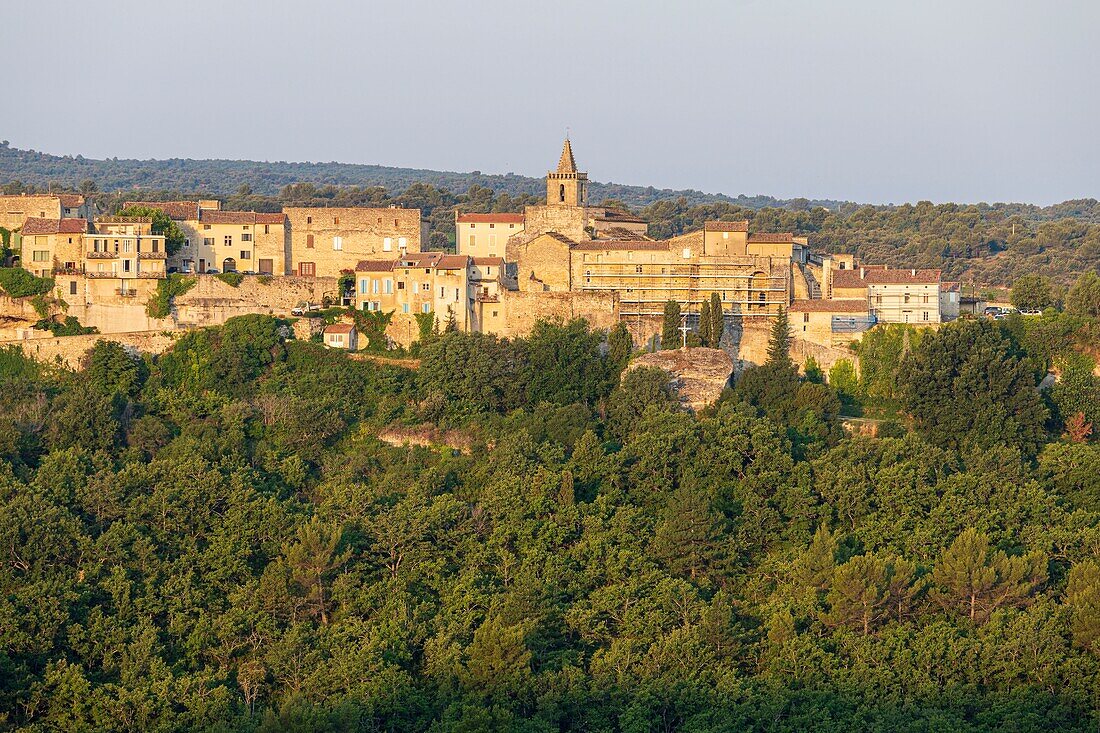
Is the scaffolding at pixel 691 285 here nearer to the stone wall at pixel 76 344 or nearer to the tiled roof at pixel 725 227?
the tiled roof at pixel 725 227

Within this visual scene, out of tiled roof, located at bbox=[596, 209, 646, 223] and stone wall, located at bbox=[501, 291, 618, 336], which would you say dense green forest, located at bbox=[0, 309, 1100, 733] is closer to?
stone wall, located at bbox=[501, 291, 618, 336]

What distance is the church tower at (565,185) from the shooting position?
48.5 meters

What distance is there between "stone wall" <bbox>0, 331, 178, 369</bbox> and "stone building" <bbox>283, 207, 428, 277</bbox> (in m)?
5.45

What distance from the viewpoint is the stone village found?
43406 mm

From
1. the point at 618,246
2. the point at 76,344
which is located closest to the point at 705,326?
the point at 618,246

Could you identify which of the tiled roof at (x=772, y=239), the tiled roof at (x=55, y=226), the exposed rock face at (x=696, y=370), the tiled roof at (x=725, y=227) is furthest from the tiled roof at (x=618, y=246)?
the tiled roof at (x=55, y=226)

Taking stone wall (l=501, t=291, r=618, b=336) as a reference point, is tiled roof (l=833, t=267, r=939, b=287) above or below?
above

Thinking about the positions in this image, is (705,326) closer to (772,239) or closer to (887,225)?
(772,239)

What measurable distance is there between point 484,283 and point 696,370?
6.03m

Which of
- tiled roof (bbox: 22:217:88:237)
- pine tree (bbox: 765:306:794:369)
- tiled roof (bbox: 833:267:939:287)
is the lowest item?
pine tree (bbox: 765:306:794:369)

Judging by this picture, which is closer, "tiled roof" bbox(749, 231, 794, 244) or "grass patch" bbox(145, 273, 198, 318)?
"grass patch" bbox(145, 273, 198, 318)

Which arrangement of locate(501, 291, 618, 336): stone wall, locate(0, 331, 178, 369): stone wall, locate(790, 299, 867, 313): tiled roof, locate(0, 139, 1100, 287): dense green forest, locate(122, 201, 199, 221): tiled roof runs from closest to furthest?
locate(0, 331, 178, 369): stone wall < locate(790, 299, 867, 313): tiled roof < locate(501, 291, 618, 336): stone wall < locate(122, 201, 199, 221): tiled roof < locate(0, 139, 1100, 287): dense green forest

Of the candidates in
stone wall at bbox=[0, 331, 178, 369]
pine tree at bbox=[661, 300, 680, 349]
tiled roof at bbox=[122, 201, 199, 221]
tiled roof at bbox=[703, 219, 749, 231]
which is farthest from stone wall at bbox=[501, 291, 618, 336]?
tiled roof at bbox=[122, 201, 199, 221]

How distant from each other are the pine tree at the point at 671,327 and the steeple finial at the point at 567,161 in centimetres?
746
